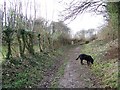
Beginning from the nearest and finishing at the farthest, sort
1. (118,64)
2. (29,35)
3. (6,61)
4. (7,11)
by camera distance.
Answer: (118,64), (6,61), (7,11), (29,35)

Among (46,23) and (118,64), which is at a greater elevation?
(46,23)

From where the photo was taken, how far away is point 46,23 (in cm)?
3234

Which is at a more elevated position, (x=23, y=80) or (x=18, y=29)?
(x=18, y=29)

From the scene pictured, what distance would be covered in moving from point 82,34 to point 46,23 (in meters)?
21.5

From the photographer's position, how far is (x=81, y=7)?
43.9 ft

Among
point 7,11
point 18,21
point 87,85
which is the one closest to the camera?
point 87,85

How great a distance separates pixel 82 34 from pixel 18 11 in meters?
33.8

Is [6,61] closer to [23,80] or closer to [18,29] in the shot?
[23,80]

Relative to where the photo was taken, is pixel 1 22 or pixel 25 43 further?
pixel 25 43

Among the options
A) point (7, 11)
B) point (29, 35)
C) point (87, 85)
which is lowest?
point (87, 85)

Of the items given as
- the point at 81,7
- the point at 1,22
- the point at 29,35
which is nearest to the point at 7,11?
the point at 1,22

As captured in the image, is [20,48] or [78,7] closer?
[78,7]

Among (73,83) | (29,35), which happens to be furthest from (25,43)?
(73,83)

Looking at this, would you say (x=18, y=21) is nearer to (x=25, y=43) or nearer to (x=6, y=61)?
(x=25, y=43)
